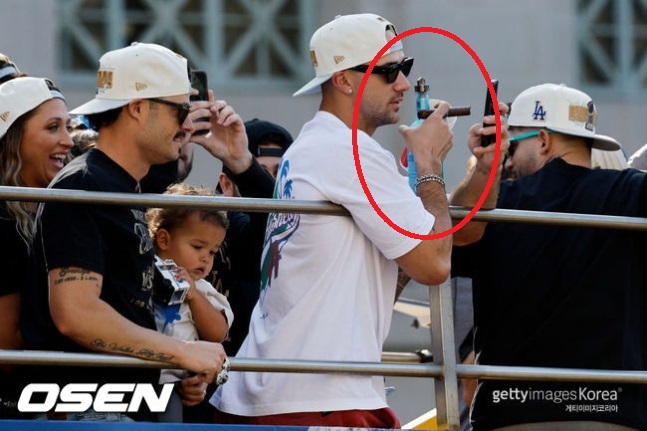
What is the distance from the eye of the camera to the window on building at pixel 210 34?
13.5m

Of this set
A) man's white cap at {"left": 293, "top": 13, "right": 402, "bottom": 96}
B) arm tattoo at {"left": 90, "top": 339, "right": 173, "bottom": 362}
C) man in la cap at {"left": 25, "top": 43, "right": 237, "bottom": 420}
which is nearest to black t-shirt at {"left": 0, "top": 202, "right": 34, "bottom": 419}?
man in la cap at {"left": 25, "top": 43, "right": 237, "bottom": 420}

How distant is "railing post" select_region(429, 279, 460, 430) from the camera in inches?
226

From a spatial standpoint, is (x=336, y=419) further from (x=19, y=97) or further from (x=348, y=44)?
(x=19, y=97)

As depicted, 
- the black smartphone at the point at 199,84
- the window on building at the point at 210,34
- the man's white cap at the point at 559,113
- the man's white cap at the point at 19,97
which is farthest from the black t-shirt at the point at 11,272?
the window on building at the point at 210,34

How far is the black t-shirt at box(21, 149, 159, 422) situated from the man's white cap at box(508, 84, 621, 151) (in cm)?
207

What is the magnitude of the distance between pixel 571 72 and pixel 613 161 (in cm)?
699

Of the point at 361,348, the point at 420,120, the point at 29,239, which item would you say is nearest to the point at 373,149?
the point at 420,120

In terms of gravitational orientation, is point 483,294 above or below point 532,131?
below

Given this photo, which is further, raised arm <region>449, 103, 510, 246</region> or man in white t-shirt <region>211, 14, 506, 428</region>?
raised arm <region>449, 103, 510, 246</region>

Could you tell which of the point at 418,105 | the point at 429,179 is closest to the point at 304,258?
the point at 429,179

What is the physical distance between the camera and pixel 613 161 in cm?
769

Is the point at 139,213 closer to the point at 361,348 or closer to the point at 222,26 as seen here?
the point at 361,348

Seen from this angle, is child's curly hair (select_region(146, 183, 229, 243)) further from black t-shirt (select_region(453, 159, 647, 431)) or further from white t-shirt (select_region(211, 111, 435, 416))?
black t-shirt (select_region(453, 159, 647, 431))

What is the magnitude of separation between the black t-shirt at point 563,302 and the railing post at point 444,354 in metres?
0.51
